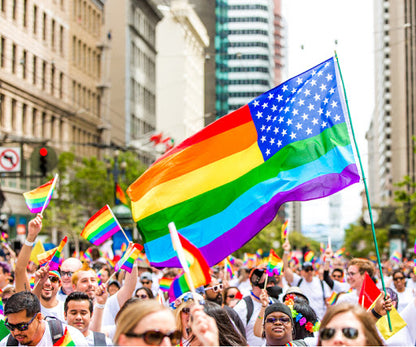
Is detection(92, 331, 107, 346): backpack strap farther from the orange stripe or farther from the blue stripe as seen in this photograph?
the orange stripe

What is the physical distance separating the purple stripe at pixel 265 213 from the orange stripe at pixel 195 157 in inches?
29.5

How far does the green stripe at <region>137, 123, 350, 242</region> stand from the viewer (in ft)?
28.4

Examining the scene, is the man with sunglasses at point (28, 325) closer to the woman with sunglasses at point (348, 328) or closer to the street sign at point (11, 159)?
the woman with sunglasses at point (348, 328)

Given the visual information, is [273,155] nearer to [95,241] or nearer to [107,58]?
[95,241]

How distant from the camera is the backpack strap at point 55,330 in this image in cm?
624

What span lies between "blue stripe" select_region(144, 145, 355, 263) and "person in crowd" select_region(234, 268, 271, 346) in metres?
0.93

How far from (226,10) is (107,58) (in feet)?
88.2

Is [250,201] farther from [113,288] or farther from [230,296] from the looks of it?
[113,288]

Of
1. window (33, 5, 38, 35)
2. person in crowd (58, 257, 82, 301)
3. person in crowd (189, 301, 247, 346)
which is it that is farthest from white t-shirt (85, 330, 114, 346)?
window (33, 5, 38, 35)

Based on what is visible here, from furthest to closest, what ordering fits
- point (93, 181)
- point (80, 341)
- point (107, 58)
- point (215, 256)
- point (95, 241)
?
point (107, 58)
point (93, 181)
point (95, 241)
point (215, 256)
point (80, 341)

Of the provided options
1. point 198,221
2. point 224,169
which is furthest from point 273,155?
point 198,221

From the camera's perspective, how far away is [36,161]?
76.7 feet

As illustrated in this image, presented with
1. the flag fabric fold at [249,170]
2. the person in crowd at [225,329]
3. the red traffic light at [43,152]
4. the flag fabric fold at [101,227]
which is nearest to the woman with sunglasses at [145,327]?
the person in crowd at [225,329]

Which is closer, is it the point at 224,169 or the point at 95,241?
the point at 224,169
